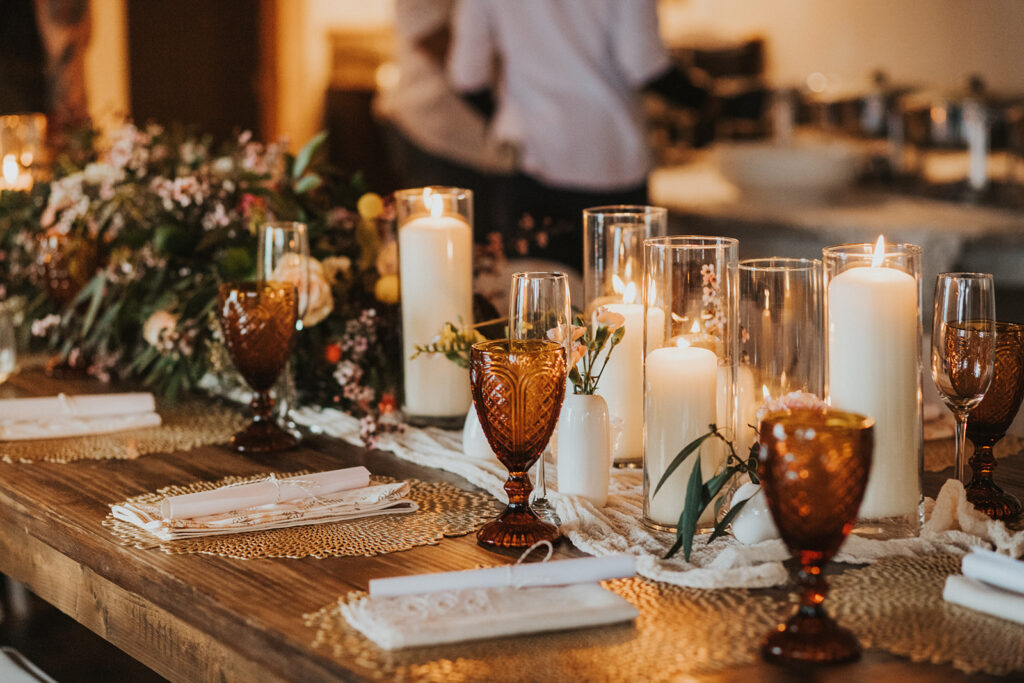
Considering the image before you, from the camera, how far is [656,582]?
1.01 m

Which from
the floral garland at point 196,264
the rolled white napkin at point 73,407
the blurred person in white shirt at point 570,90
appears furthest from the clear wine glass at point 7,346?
the blurred person in white shirt at point 570,90

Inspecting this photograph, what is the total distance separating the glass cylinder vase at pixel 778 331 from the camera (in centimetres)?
107

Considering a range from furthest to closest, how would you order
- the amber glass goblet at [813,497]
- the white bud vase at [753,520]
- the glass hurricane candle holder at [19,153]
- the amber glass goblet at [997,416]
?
the glass hurricane candle holder at [19,153] → the amber glass goblet at [997,416] → the white bud vase at [753,520] → the amber glass goblet at [813,497]

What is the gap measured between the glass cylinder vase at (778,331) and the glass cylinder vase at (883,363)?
2cm

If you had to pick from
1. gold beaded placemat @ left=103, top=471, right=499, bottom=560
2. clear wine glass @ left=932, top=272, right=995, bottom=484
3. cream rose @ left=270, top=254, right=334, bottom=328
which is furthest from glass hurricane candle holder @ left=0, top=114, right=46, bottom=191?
clear wine glass @ left=932, top=272, right=995, bottom=484

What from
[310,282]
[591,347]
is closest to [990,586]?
[591,347]

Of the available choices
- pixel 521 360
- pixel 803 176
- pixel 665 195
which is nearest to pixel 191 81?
pixel 665 195

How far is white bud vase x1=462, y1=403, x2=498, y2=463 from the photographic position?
4.49 ft

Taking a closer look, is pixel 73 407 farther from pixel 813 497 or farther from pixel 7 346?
pixel 813 497

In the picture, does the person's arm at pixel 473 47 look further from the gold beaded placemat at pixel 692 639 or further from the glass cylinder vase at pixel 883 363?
the gold beaded placemat at pixel 692 639

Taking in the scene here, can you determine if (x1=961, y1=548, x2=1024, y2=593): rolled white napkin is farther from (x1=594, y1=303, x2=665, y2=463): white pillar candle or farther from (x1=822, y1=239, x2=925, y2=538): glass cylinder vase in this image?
(x1=594, y1=303, x2=665, y2=463): white pillar candle

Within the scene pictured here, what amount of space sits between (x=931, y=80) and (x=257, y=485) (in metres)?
3.86

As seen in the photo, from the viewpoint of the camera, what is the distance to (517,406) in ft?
3.50

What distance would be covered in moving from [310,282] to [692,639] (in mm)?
803
